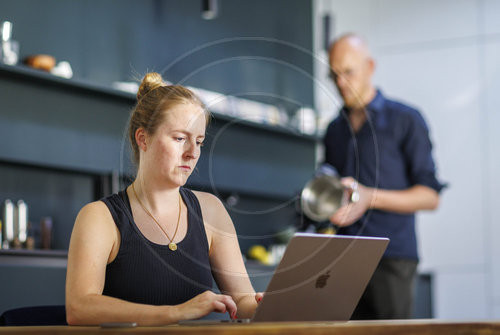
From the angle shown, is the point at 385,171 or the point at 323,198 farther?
the point at 385,171

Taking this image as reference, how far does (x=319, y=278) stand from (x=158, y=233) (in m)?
0.43

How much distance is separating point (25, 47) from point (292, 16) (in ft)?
6.96

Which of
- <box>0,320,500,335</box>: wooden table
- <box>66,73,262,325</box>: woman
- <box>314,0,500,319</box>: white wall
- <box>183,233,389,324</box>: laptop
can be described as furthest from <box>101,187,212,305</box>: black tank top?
<box>314,0,500,319</box>: white wall

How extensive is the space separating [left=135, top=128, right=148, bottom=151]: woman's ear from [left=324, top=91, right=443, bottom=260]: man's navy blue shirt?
1285mm

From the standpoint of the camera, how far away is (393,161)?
9.09 ft

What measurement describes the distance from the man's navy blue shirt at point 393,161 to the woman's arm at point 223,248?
1.09 m

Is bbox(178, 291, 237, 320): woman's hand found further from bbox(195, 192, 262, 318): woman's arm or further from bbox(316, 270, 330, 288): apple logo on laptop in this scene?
bbox(195, 192, 262, 318): woman's arm

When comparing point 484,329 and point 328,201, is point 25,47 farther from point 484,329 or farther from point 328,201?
point 484,329

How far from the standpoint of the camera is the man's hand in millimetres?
2250

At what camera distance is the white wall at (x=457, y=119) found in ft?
14.9

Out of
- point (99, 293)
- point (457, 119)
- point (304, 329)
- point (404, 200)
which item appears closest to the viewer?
point (304, 329)

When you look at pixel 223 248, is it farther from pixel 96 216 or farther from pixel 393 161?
pixel 393 161

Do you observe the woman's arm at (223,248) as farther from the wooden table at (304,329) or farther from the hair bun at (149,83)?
the wooden table at (304,329)

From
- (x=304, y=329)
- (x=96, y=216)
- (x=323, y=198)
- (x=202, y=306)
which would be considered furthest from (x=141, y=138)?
(x=323, y=198)
